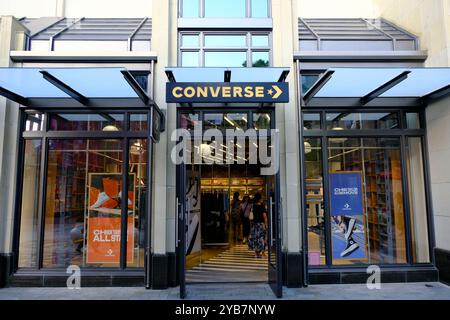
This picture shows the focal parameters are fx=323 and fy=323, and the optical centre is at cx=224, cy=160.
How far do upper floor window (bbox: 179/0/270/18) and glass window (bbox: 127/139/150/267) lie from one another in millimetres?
3088

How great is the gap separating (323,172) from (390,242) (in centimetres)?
208

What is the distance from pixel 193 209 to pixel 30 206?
378cm

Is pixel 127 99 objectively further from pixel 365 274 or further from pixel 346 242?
pixel 365 274

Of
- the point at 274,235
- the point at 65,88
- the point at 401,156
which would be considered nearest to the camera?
the point at 65,88

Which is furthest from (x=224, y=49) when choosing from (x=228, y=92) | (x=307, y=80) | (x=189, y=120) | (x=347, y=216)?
(x=347, y=216)

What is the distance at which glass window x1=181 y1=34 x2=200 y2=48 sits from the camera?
707cm

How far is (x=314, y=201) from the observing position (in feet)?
22.2

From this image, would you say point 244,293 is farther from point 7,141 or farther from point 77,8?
point 77,8

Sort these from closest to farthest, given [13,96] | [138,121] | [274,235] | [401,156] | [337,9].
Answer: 1. [274,235]
2. [13,96]
3. [138,121]
4. [401,156]
5. [337,9]

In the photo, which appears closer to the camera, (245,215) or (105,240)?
(105,240)

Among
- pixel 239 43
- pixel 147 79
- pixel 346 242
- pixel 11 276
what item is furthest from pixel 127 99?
pixel 346 242

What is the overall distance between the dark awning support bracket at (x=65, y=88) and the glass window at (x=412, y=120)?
6927 millimetres
